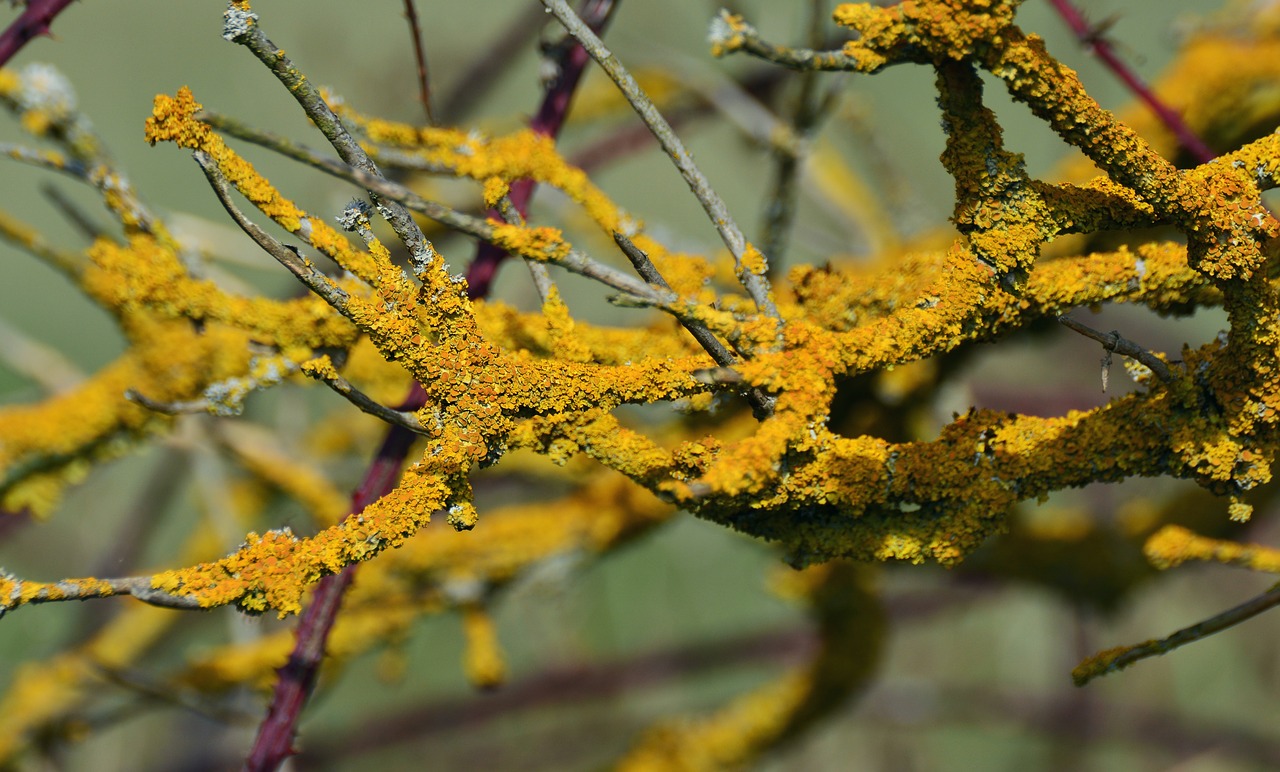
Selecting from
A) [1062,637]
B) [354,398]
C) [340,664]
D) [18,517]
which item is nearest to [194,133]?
[354,398]

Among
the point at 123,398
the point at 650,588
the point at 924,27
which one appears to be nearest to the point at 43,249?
the point at 123,398

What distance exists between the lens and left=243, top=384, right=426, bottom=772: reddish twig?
0.63m

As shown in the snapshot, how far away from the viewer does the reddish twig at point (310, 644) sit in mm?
629

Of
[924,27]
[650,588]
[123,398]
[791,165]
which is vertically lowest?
[924,27]

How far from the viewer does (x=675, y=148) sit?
50cm

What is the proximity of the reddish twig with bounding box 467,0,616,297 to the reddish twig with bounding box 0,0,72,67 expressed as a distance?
0.32 meters

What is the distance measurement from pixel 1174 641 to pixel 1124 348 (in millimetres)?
166

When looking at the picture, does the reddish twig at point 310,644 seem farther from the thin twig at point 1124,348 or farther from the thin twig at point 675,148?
the thin twig at point 1124,348

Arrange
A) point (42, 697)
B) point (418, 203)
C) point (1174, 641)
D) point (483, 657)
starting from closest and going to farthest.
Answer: point (418, 203)
point (1174, 641)
point (483, 657)
point (42, 697)

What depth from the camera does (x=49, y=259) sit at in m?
0.84

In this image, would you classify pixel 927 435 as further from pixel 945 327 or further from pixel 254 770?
pixel 254 770

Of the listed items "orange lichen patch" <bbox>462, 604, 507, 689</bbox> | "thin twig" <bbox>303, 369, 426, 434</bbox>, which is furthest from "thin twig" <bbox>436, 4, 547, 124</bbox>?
"thin twig" <bbox>303, 369, 426, 434</bbox>

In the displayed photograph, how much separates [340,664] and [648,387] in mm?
754

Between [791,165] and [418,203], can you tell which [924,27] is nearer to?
[418,203]
